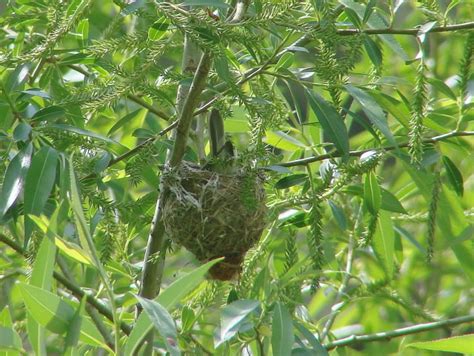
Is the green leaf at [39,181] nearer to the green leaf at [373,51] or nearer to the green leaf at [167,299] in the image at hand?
the green leaf at [167,299]

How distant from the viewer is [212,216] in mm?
1803

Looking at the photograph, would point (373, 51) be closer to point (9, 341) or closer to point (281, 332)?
point (281, 332)

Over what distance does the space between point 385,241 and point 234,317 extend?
2.33 ft

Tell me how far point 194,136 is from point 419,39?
52 cm

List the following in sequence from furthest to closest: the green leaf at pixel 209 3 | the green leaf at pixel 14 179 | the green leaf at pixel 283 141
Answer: the green leaf at pixel 283 141 → the green leaf at pixel 14 179 → the green leaf at pixel 209 3

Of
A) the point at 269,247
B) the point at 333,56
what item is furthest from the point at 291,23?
the point at 269,247

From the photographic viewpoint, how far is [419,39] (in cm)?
155

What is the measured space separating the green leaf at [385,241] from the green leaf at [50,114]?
2.46 feet

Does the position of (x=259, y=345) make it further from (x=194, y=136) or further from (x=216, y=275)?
(x=194, y=136)

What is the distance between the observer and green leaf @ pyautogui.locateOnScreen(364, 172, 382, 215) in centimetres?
170

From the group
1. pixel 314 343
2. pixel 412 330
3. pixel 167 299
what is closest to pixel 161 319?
pixel 167 299

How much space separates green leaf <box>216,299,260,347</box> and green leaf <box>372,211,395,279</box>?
2.14 ft

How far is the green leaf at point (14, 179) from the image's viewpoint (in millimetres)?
1468

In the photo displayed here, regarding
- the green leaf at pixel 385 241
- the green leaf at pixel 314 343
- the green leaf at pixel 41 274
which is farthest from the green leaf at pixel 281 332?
the green leaf at pixel 385 241
